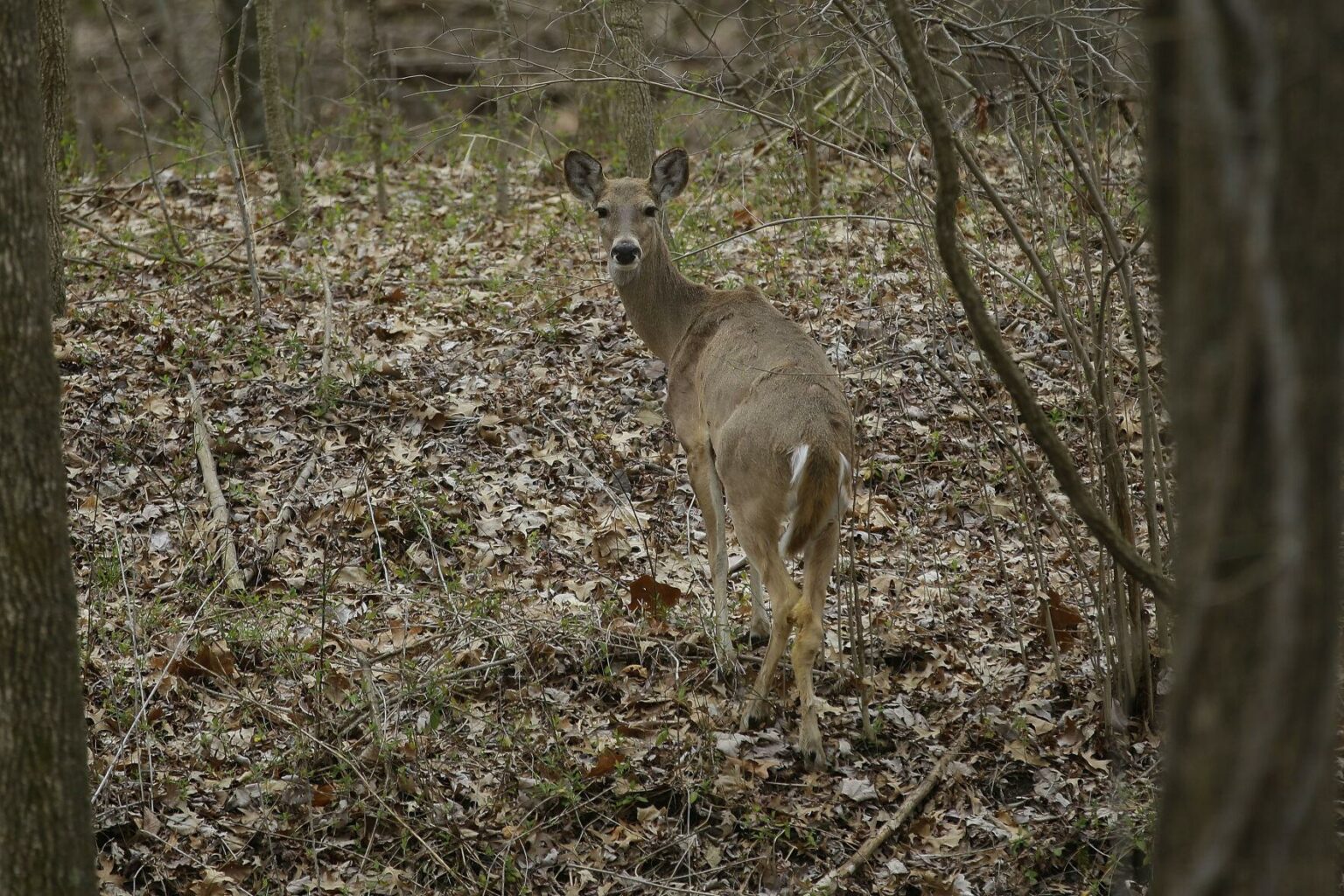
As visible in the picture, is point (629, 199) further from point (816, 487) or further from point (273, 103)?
point (273, 103)

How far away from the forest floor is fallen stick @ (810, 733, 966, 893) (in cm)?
5

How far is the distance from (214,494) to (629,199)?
2921 millimetres

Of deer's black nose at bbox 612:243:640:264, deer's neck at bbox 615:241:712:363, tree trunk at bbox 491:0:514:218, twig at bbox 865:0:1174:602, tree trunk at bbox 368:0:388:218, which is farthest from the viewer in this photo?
tree trunk at bbox 368:0:388:218

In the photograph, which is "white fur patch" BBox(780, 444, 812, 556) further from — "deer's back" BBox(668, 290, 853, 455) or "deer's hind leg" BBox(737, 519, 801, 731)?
"deer's hind leg" BBox(737, 519, 801, 731)

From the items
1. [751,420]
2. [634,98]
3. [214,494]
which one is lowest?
[214,494]

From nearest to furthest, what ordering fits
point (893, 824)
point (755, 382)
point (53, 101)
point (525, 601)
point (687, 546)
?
point (893, 824) < point (755, 382) < point (525, 601) < point (687, 546) < point (53, 101)

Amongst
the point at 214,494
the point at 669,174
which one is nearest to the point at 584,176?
the point at 669,174

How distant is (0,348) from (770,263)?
22.8 feet

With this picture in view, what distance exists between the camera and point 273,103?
1070cm

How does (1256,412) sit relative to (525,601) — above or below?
below

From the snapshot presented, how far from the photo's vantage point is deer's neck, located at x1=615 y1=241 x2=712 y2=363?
7.26 m

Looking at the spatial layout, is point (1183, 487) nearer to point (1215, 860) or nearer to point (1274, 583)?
point (1274, 583)

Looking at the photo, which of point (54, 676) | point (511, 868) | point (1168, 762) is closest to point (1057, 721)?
point (511, 868)

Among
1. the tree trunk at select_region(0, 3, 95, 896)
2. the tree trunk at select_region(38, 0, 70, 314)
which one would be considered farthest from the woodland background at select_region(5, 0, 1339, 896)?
the tree trunk at select_region(0, 3, 95, 896)
